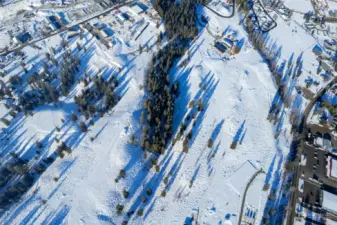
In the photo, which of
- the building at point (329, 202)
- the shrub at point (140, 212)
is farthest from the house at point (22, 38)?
the building at point (329, 202)

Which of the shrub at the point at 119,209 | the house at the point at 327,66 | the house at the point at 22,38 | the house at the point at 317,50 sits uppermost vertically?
the house at the point at 317,50

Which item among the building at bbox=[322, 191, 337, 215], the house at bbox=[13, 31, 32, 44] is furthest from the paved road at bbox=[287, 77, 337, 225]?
the house at bbox=[13, 31, 32, 44]

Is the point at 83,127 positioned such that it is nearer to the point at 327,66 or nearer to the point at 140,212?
the point at 140,212

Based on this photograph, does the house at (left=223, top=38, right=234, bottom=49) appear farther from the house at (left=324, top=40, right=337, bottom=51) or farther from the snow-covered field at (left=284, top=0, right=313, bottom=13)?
the snow-covered field at (left=284, top=0, right=313, bottom=13)

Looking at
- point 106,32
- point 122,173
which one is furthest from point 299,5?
point 122,173

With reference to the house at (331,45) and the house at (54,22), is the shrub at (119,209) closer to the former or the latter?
the house at (54,22)
